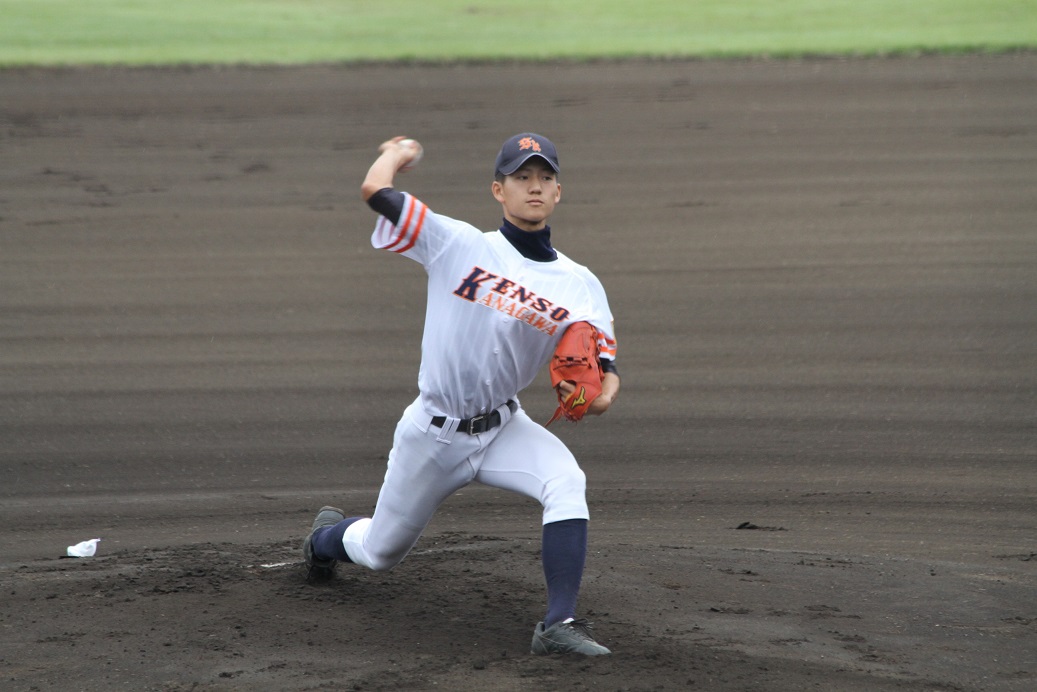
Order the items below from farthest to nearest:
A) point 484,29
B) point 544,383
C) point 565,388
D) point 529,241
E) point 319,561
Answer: point 484,29 < point 544,383 < point 319,561 < point 529,241 < point 565,388

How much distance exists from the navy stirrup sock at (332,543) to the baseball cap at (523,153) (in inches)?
59.8

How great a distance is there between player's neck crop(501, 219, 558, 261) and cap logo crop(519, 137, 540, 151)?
0.88ft

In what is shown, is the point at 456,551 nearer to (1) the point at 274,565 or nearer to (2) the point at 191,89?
(1) the point at 274,565

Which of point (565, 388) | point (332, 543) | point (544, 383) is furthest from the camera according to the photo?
point (544, 383)

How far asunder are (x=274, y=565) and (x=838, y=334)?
5051mm

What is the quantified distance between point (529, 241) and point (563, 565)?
1114 mm

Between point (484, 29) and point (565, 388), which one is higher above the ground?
point (484, 29)

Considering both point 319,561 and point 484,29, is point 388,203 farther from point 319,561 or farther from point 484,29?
point 484,29

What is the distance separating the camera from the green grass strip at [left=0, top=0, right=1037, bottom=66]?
16.0 m

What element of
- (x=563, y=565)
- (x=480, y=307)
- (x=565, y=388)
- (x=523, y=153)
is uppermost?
(x=523, y=153)

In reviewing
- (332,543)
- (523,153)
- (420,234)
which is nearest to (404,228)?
(420,234)

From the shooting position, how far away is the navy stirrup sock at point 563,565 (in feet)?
14.0

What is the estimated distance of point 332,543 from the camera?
4945mm

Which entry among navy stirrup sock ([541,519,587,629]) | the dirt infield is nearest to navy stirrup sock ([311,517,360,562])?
the dirt infield
